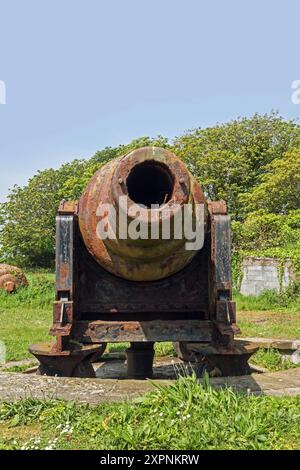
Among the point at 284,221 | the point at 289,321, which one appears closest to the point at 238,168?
the point at 284,221

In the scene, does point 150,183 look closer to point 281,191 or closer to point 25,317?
point 25,317

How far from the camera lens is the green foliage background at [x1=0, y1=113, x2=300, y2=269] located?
2244cm

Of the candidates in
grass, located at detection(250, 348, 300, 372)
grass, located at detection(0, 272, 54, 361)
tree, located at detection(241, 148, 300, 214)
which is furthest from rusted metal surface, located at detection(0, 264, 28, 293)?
grass, located at detection(250, 348, 300, 372)

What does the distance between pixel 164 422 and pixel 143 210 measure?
148 centimetres

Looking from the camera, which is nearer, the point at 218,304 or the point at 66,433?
the point at 66,433

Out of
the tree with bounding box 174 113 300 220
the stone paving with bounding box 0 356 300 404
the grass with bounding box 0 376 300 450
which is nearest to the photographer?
the grass with bounding box 0 376 300 450

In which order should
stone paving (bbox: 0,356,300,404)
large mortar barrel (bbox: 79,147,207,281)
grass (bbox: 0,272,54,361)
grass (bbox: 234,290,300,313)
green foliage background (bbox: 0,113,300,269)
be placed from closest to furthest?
stone paving (bbox: 0,356,300,404), large mortar barrel (bbox: 79,147,207,281), grass (bbox: 0,272,54,361), grass (bbox: 234,290,300,313), green foliage background (bbox: 0,113,300,269)

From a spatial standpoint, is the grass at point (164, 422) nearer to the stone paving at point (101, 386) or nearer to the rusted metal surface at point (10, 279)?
the stone paving at point (101, 386)

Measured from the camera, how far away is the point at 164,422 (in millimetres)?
3262

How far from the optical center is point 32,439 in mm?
3166

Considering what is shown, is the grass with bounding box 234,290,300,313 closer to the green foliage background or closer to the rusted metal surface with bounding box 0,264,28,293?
the green foliage background

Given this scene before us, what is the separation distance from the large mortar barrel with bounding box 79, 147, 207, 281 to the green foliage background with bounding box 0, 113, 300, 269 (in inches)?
516

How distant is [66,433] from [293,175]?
22610 millimetres
